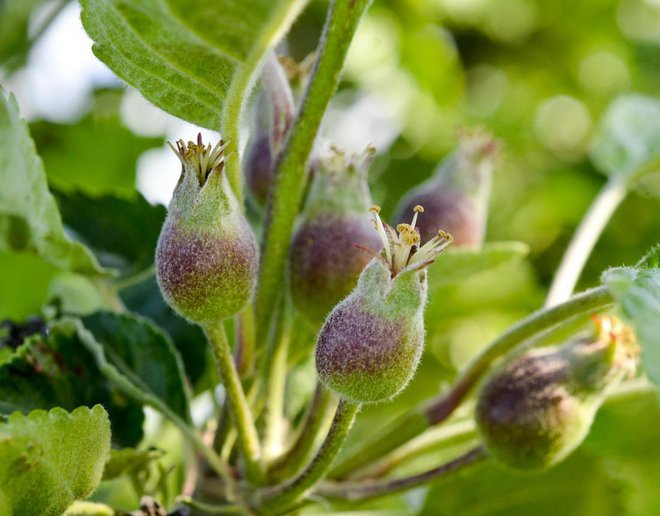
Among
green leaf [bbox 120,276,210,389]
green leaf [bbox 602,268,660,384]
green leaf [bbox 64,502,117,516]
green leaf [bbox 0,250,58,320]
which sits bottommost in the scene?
green leaf [bbox 0,250,58,320]

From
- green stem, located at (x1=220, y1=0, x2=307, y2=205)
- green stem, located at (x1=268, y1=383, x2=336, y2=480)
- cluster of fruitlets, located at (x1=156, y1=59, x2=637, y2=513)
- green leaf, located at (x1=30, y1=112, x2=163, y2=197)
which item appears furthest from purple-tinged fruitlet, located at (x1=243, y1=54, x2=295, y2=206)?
green leaf, located at (x1=30, y1=112, x2=163, y2=197)

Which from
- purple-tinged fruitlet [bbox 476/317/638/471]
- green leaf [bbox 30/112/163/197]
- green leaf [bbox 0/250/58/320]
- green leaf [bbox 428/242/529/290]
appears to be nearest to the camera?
purple-tinged fruitlet [bbox 476/317/638/471]

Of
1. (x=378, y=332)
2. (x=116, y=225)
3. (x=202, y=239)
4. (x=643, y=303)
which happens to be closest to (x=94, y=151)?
(x=116, y=225)

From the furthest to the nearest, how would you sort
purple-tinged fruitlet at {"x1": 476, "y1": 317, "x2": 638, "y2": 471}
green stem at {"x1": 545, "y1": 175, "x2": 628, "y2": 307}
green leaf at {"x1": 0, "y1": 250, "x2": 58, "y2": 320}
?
green leaf at {"x1": 0, "y1": 250, "x2": 58, "y2": 320} < green stem at {"x1": 545, "y1": 175, "x2": 628, "y2": 307} < purple-tinged fruitlet at {"x1": 476, "y1": 317, "x2": 638, "y2": 471}

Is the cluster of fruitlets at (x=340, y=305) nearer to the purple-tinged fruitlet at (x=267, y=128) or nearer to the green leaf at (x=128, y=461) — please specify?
the purple-tinged fruitlet at (x=267, y=128)

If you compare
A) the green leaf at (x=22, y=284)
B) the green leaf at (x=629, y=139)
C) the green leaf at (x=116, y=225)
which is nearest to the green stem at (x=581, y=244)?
the green leaf at (x=629, y=139)

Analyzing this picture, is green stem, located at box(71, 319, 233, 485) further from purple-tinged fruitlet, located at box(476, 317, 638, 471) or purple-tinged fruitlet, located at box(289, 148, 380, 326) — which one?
purple-tinged fruitlet, located at box(476, 317, 638, 471)

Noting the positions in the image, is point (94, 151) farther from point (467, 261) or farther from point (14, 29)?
point (467, 261)

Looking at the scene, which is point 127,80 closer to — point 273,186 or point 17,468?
point 273,186
